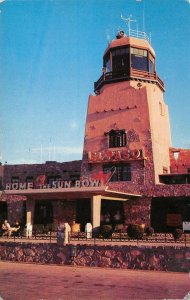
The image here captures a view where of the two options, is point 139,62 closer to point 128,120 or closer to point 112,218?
point 128,120

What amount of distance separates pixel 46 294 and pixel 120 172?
1982cm

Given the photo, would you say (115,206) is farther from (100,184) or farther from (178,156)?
(178,156)

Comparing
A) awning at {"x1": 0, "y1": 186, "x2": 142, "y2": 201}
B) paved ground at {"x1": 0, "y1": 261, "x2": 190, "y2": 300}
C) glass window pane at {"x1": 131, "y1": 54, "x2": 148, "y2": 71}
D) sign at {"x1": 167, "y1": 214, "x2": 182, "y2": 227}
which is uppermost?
glass window pane at {"x1": 131, "y1": 54, "x2": 148, "y2": 71}

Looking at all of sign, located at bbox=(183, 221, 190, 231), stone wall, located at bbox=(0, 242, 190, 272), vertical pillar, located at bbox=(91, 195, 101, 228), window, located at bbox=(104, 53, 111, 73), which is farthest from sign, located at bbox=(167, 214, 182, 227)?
window, located at bbox=(104, 53, 111, 73)

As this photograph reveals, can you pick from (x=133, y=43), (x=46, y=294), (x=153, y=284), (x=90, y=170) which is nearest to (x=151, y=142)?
(x=90, y=170)

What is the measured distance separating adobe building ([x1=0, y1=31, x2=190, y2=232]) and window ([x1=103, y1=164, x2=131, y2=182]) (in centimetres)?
9

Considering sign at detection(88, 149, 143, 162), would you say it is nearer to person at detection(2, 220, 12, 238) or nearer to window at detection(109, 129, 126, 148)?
window at detection(109, 129, 126, 148)

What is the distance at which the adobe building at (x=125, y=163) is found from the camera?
30.9m

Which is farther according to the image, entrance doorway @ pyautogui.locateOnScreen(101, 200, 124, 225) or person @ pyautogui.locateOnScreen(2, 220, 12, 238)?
entrance doorway @ pyautogui.locateOnScreen(101, 200, 124, 225)

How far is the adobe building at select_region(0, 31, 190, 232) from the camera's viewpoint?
30.9m

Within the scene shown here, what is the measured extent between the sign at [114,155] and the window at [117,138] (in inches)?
31.8

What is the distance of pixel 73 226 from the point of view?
30.7m

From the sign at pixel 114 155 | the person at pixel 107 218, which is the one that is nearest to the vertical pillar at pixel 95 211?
the person at pixel 107 218

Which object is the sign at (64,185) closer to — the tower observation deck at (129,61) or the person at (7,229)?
the person at (7,229)
